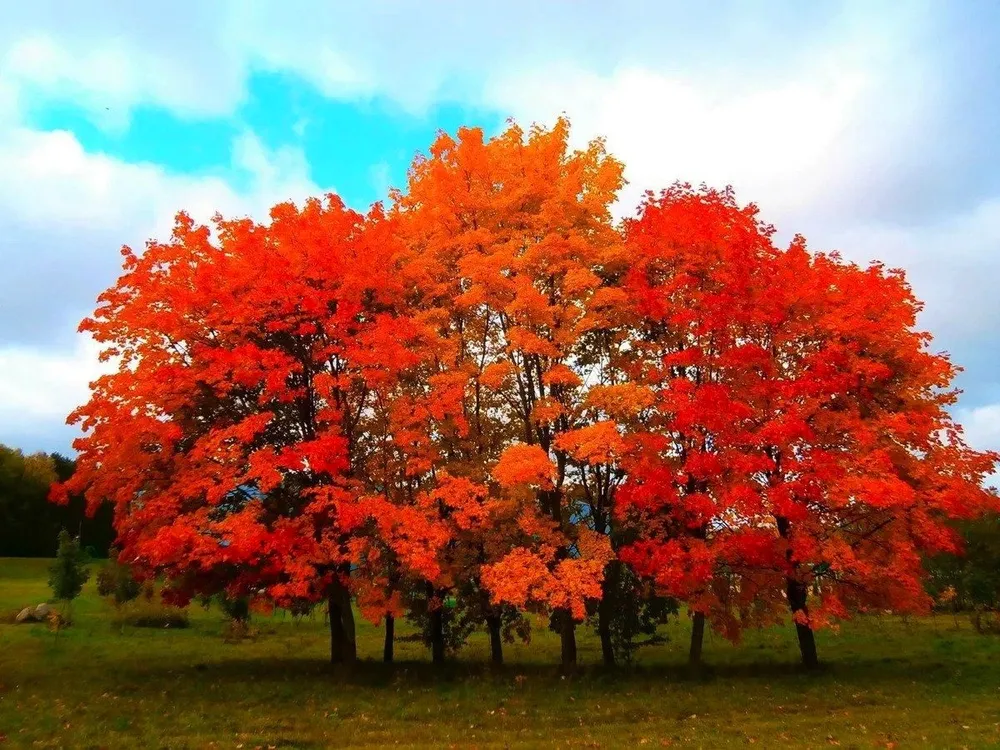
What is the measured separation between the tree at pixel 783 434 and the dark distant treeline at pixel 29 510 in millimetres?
65961

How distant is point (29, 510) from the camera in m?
69.4

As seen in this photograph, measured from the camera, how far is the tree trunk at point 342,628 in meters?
22.8

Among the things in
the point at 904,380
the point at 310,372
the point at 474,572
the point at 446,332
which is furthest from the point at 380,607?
the point at 904,380

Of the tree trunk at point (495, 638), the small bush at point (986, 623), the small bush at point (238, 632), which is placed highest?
the tree trunk at point (495, 638)

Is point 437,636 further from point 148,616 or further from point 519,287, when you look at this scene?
point 148,616

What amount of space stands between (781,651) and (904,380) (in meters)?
13.5

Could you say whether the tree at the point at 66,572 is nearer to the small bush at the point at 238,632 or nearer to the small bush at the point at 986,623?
the small bush at the point at 238,632

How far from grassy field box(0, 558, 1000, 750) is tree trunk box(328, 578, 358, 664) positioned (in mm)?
600

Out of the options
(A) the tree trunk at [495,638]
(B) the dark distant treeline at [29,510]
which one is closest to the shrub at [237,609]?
(A) the tree trunk at [495,638]

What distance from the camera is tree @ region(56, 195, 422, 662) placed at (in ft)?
64.3

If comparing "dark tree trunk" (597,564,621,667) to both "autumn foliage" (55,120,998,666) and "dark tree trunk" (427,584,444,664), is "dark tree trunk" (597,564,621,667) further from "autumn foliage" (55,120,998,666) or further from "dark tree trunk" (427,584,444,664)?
"dark tree trunk" (427,584,444,664)

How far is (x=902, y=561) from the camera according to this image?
64.8ft

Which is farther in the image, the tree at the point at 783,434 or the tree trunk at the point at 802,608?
the tree trunk at the point at 802,608

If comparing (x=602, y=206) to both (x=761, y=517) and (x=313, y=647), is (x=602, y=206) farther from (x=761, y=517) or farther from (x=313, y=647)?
(x=313, y=647)
